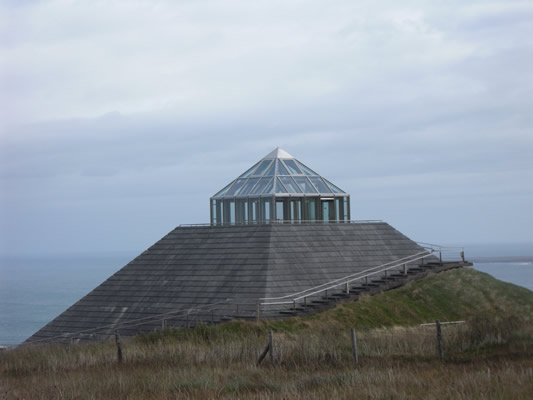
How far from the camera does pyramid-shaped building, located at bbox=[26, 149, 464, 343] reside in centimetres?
3625

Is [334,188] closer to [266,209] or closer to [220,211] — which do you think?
[266,209]

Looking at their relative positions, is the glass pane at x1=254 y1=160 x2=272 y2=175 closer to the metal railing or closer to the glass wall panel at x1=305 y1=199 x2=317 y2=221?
the glass wall panel at x1=305 y1=199 x2=317 y2=221

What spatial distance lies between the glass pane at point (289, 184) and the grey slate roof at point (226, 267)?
2.80m

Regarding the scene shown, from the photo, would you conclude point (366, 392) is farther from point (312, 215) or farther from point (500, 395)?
point (312, 215)

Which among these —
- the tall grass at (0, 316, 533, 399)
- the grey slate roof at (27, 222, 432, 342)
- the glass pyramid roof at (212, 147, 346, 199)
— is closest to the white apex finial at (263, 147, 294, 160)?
the glass pyramid roof at (212, 147, 346, 199)

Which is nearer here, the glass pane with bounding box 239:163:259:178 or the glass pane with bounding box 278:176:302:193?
the glass pane with bounding box 278:176:302:193

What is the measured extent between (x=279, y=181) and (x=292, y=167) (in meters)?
2.17

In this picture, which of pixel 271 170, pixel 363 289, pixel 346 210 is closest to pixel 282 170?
pixel 271 170

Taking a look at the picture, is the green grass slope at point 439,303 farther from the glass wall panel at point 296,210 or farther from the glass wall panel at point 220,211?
the glass wall panel at point 220,211

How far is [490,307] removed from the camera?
1527 inches

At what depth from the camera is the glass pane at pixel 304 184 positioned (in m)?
45.5

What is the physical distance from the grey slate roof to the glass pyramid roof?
8.96 feet

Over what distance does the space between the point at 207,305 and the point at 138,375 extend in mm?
15748

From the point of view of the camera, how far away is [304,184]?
45.8 m
